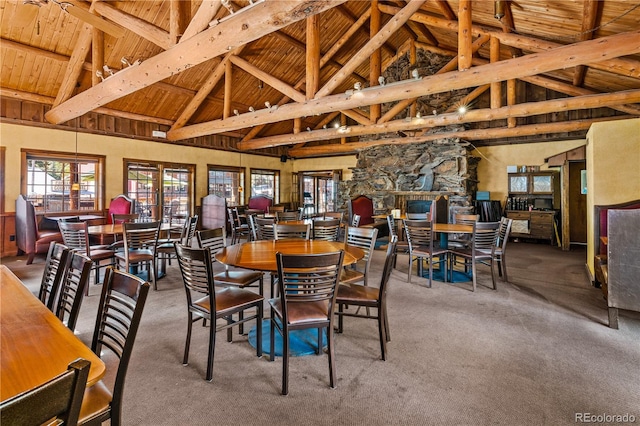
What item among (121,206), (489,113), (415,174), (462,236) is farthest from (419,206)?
(121,206)

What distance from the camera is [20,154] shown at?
21.0 feet

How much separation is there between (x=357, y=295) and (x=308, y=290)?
623mm

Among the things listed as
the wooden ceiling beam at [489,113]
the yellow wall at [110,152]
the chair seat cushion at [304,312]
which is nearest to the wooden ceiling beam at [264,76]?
the wooden ceiling beam at [489,113]

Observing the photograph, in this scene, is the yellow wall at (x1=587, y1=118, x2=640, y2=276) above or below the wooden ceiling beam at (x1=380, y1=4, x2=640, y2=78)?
below

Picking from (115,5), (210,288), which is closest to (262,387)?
(210,288)

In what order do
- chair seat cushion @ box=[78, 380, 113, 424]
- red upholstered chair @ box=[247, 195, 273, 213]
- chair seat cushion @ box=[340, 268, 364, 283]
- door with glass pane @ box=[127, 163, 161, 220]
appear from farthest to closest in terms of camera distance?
red upholstered chair @ box=[247, 195, 273, 213]
door with glass pane @ box=[127, 163, 161, 220]
chair seat cushion @ box=[340, 268, 364, 283]
chair seat cushion @ box=[78, 380, 113, 424]

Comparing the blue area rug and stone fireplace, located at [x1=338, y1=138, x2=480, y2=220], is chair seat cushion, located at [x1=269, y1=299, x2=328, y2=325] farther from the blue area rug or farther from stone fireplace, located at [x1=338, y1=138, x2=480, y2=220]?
stone fireplace, located at [x1=338, y1=138, x2=480, y2=220]

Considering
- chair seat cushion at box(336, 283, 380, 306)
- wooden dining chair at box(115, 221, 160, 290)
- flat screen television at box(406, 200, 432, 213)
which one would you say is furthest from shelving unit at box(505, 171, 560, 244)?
wooden dining chair at box(115, 221, 160, 290)

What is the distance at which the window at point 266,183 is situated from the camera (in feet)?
37.2

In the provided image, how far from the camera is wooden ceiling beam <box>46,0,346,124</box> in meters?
2.89

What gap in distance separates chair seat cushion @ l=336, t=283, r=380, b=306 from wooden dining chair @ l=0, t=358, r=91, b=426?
197cm

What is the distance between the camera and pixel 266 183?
38.9 ft

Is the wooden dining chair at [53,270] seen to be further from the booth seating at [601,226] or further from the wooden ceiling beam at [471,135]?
the wooden ceiling beam at [471,135]

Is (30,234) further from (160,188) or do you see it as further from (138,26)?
(138,26)
